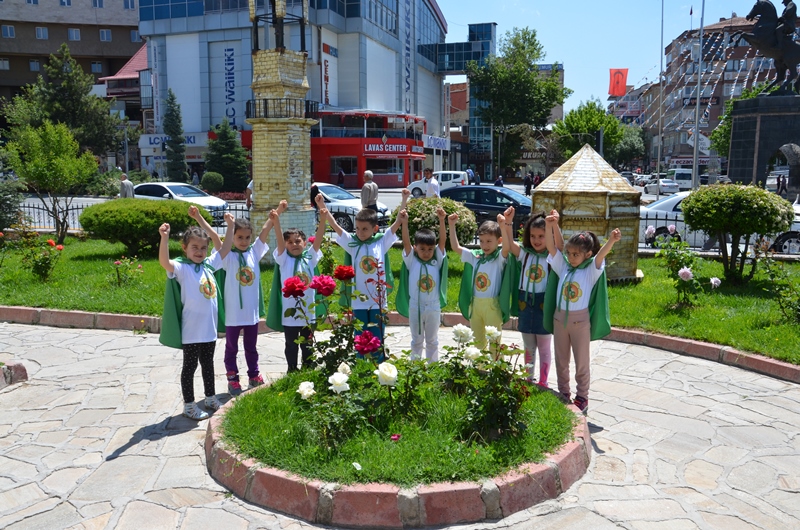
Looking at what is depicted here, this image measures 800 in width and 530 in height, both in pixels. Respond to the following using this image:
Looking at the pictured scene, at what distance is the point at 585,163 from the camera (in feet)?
34.1

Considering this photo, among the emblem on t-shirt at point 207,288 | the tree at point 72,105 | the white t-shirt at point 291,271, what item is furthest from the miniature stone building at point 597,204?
the tree at point 72,105

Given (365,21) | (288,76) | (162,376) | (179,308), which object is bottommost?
(162,376)

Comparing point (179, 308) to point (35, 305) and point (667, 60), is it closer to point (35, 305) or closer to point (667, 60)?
point (35, 305)

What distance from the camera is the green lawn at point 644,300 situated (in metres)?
7.45

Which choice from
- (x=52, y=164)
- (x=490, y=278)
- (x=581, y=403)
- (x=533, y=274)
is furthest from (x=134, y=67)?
(x=581, y=403)

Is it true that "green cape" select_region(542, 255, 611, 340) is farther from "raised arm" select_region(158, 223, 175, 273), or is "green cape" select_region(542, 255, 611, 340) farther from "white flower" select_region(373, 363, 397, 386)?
"raised arm" select_region(158, 223, 175, 273)

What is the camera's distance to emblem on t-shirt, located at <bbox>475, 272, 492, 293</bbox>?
5.80 m

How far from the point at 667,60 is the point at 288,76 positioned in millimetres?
93513

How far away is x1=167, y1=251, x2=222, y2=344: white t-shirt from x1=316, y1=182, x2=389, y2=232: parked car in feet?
36.4

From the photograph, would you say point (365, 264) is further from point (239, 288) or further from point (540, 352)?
point (540, 352)

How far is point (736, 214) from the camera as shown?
9.56m

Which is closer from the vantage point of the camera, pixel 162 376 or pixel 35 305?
pixel 162 376

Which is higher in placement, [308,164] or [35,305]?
[308,164]

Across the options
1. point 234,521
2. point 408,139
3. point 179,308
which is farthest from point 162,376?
point 408,139
